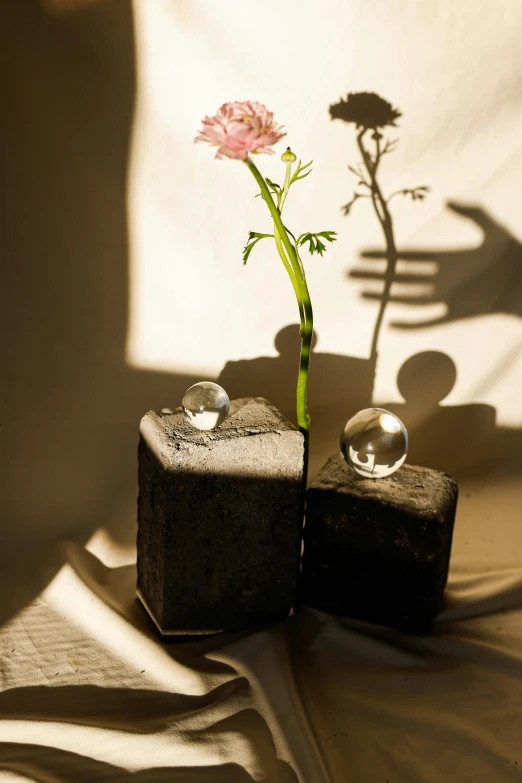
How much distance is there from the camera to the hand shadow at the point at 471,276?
87.9 inches

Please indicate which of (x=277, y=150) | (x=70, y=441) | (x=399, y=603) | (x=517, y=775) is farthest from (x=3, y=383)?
(x=517, y=775)

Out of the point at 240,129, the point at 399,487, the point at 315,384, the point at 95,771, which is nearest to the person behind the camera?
the point at 95,771

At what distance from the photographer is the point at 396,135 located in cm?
212

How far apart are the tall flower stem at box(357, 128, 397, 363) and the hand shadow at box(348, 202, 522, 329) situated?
2 cm

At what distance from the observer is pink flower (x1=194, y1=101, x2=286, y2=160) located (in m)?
1.58

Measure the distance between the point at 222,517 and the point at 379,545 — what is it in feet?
1.24

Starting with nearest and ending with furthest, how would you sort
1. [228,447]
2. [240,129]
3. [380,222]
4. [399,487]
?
[240,129] → [228,447] → [399,487] → [380,222]

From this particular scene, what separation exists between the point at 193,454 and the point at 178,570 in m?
0.29

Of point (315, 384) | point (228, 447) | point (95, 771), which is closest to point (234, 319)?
point (315, 384)

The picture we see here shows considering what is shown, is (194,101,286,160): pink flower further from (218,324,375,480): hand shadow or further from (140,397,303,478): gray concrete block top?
(218,324,375,480): hand shadow

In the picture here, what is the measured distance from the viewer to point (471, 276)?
226 centimetres

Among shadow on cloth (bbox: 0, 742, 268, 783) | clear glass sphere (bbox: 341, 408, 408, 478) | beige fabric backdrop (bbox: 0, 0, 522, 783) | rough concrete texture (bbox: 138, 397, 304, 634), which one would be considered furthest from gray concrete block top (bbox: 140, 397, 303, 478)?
shadow on cloth (bbox: 0, 742, 268, 783)

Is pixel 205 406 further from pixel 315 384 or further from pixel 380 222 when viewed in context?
pixel 380 222

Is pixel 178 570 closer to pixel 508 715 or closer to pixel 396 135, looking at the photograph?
pixel 508 715
